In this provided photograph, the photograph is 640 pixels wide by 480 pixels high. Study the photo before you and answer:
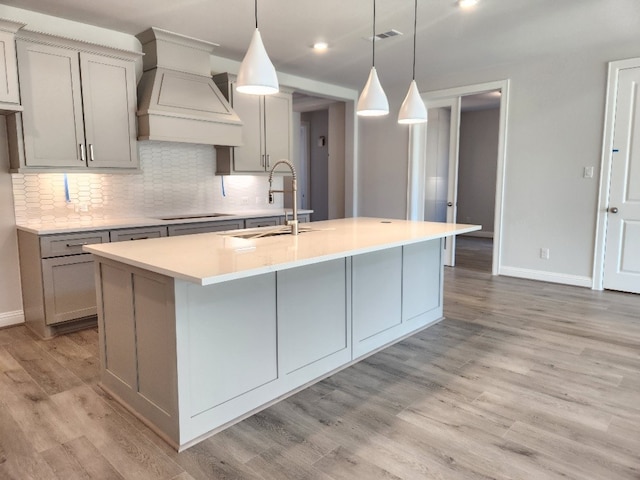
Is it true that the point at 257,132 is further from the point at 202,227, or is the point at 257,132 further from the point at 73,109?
the point at 73,109

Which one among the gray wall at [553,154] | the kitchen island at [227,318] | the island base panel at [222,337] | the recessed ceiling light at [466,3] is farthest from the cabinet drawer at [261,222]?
the gray wall at [553,154]

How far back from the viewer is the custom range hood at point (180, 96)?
12.9ft

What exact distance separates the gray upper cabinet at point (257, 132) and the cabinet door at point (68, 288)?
6.08 feet

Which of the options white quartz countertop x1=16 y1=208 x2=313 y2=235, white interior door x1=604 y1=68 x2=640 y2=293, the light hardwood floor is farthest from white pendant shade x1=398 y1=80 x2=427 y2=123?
white interior door x1=604 y1=68 x2=640 y2=293

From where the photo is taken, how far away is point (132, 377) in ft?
7.36

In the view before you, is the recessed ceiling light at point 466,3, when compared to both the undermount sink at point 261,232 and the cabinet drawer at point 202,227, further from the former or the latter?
the cabinet drawer at point 202,227

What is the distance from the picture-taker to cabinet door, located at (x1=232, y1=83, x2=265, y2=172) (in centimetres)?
479

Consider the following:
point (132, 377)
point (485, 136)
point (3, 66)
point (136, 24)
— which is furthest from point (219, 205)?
point (485, 136)

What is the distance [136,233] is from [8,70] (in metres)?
1.44

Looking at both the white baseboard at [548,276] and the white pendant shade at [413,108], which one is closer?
the white pendant shade at [413,108]

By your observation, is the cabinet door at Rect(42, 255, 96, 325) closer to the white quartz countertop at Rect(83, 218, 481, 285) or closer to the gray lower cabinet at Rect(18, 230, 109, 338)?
the gray lower cabinet at Rect(18, 230, 109, 338)

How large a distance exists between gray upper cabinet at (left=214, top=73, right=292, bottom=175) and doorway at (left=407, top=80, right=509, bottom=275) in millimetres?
1895

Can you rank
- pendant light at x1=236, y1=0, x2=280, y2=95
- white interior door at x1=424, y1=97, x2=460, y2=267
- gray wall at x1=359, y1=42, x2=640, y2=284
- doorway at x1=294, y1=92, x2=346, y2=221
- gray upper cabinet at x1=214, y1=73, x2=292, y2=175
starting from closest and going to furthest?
pendant light at x1=236, y1=0, x2=280, y2=95
gray wall at x1=359, y1=42, x2=640, y2=284
gray upper cabinet at x1=214, y1=73, x2=292, y2=175
white interior door at x1=424, y1=97, x2=460, y2=267
doorway at x1=294, y1=92, x2=346, y2=221

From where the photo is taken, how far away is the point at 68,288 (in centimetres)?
342
